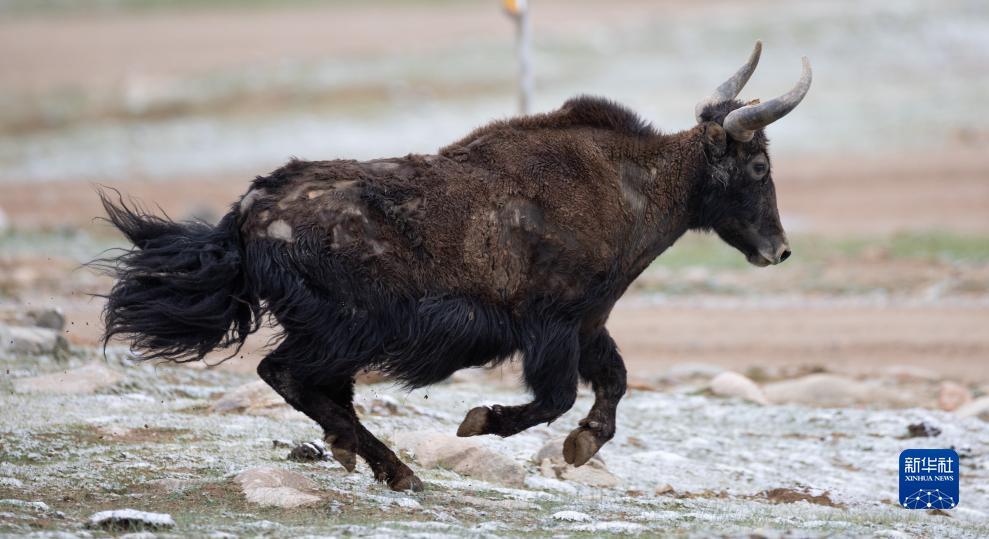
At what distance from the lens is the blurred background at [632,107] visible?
50.4 ft

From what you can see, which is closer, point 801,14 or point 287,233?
point 287,233

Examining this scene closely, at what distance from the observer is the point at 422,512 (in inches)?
275

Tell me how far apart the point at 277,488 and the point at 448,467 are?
4.94ft

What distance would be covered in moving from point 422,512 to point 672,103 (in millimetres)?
26074

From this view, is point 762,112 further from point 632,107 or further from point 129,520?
point 632,107

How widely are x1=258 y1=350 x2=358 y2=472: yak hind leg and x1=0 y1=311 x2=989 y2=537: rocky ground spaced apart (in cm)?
25

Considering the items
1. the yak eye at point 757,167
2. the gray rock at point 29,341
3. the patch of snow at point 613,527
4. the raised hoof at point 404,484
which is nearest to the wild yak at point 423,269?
the raised hoof at point 404,484

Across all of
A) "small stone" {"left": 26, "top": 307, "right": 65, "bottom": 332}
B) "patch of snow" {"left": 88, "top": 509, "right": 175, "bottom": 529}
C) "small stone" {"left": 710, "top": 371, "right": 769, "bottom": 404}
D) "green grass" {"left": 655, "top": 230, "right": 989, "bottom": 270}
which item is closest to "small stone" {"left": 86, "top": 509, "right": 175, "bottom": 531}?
"patch of snow" {"left": 88, "top": 509, "right": 175, "bottom": 529}

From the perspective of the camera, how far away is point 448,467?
8.35 meters

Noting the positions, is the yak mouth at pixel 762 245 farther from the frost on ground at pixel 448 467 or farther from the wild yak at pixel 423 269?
the frost on ground at pixel 448 467

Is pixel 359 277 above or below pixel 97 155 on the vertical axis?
below

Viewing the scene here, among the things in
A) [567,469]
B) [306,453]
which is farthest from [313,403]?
[567,469]

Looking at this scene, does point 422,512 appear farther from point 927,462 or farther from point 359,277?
point 927,462

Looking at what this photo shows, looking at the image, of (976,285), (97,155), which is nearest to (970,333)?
(976,285)
